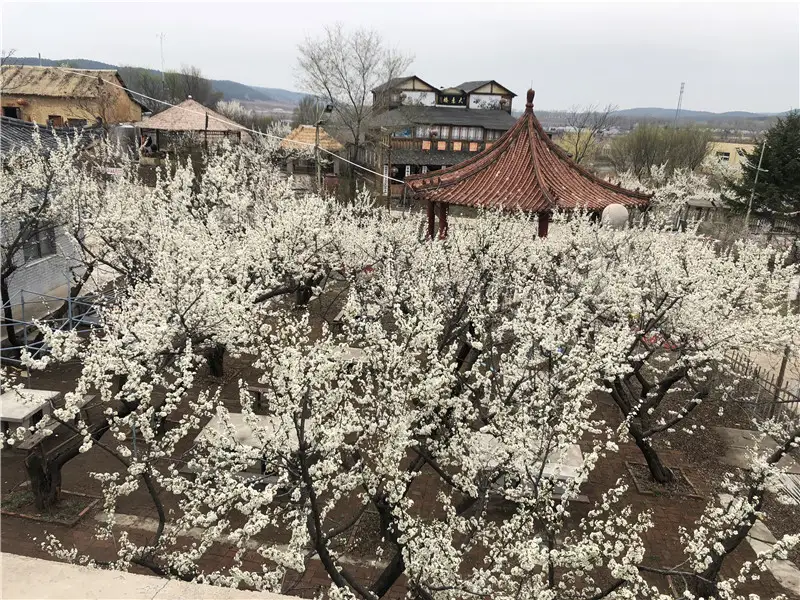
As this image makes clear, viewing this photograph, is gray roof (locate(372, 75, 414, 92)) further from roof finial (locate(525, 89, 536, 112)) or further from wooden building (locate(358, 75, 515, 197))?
roof finial (locate(525, 89, 536, 112))

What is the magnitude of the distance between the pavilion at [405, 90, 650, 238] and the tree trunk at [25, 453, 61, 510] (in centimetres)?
1317

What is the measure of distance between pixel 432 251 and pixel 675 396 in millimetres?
9021

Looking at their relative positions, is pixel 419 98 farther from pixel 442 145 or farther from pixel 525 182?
pixel 525 182

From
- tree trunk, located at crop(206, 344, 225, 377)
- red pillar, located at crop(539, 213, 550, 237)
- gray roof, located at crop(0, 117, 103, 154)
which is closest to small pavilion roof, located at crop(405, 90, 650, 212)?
red pillar, located at crop(539, 213, 550, 237)

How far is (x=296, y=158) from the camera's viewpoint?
53625mm

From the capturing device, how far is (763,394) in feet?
53.2

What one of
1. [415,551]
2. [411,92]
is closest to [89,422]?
[415,551]

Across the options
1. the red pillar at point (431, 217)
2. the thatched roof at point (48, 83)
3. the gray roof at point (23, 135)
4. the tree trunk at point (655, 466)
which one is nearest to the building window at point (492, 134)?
the thatched roof at point (48, 83)

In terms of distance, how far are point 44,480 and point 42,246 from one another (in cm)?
1394

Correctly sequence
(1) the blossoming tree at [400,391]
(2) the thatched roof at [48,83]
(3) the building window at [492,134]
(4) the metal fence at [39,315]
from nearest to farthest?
(1) the blossoming tree at [400,391] → (4) the metal fence at [39,315] → (2) the thatched roof at [48,83] → (3) the building window at [492,134]

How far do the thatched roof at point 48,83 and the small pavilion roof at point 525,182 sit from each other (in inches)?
1678

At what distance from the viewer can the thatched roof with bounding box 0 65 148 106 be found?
47625 millimetres

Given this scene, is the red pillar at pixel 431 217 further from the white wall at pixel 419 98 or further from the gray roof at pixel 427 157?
the white wall at pixel 419 98

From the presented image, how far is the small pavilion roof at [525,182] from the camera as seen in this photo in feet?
Result: 57.0
